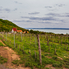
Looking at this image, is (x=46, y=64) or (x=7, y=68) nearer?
(x=7, y=68)

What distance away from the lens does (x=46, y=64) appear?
9547 millimetres

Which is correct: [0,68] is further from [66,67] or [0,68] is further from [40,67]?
[66,67]

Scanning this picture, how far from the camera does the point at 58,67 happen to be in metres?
8.87

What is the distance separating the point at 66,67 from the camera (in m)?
8.88

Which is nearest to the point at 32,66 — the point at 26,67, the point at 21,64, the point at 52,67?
the point at 26,67

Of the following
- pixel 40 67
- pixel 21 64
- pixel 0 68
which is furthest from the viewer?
pixel 21 64

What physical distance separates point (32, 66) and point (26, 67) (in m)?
0.62

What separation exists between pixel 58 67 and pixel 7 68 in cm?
508

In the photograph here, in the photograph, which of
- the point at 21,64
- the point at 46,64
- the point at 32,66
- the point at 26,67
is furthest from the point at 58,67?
the point at 21,64

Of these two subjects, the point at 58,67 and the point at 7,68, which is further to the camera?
the point at 58,67

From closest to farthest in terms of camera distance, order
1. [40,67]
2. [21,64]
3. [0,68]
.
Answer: [0,68]
[40,67]
[21,64]

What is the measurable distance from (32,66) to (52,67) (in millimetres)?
2056

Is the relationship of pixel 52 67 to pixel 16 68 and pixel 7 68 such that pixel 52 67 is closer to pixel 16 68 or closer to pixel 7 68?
pixel 16 68

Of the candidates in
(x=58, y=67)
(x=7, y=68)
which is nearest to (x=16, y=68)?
(x=7, y=68)
